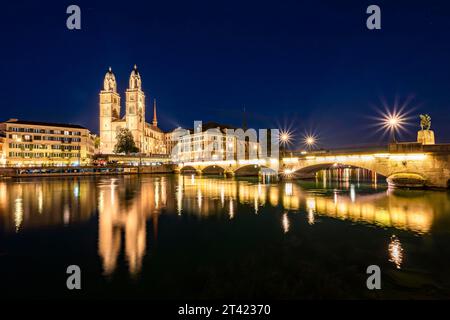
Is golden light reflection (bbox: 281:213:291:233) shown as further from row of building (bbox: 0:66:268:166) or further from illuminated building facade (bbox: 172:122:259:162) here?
illuminated building facade (bbox: 172:122:259:162)

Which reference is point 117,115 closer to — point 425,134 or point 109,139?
point 109,139

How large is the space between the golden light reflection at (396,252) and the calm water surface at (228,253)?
0.15 ft

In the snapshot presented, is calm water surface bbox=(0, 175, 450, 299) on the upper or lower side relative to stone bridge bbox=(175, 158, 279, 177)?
lower

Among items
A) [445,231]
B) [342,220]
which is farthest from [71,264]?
[445,231]

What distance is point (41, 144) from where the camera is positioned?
102 m

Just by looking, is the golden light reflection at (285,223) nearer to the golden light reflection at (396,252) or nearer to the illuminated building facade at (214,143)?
the golden light reflection at (396,252)

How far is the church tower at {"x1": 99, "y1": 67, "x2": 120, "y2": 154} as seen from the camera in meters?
151

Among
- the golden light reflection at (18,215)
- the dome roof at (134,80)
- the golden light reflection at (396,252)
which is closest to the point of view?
the golden light reflection at (396,252)

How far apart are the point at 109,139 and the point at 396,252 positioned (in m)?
158

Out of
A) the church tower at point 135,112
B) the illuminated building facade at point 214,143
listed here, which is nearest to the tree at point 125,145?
the church tower at point 135,112

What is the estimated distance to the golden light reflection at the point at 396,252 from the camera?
11414 mm

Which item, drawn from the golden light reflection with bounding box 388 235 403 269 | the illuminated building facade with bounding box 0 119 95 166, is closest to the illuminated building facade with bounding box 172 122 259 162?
the illuminated building facade with bounding box 0 119 95 166

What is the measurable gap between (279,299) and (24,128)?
388 ft

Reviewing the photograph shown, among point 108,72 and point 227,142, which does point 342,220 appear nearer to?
point 227,142
